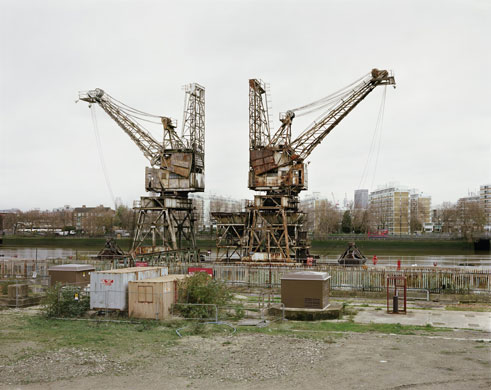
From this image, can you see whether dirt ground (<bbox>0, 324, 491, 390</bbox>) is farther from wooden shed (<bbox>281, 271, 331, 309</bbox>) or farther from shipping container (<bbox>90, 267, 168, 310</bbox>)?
shipping container (<bbox>90, 267, 168, 310</bbox>)

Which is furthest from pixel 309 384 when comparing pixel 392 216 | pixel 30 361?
pixel 392 216

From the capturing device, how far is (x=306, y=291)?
25781 mm

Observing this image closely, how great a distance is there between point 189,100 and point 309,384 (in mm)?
47812

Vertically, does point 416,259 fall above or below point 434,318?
below

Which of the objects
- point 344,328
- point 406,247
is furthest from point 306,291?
point 406,247

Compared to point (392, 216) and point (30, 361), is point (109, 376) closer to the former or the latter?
point (30, 361)

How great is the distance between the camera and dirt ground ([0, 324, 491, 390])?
47.4 ft

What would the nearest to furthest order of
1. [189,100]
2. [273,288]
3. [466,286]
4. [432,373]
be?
[432,373] → [466,286] → [273,288] → [189,100]

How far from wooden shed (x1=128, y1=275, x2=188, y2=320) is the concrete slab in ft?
31.3

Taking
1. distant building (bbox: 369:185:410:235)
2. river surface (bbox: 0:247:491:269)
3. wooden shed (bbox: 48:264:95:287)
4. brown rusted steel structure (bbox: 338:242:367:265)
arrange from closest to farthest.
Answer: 1. wooden shed (bbox: 48:264:95:287)
2. brown rusted steel structure (bbox: 338:242:367:265)
3. river surface (bbox: 0:247:491:269)
4. distant building (bbox: 369:185:410:235)

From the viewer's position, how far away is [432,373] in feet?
50.0

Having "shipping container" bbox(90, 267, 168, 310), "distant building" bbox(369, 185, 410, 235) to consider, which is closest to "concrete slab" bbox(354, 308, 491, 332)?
"shipping container" bbox(90, 267, 168, 310)

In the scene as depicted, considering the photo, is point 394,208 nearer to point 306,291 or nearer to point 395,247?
point 395,247

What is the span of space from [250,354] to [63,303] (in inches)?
465
